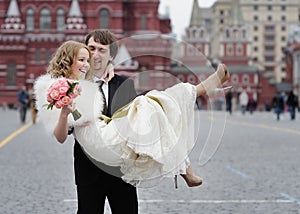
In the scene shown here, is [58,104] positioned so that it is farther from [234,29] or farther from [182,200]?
[234,29]

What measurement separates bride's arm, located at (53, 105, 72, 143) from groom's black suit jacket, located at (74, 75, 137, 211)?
177 mm

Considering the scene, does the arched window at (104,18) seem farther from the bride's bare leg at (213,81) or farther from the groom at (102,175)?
the bride's bare leg at (213,81)

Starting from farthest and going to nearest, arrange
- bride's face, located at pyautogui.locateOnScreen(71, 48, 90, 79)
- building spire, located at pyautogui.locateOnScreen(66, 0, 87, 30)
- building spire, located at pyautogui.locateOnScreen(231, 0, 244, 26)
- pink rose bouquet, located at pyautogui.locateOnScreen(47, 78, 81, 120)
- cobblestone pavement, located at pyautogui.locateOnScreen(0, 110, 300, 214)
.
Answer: building spire, located at pyautogui.locateOnScreen(231, 0, 244, 26) < building spire, located at pyautogui.locateOnScreen(66, 0, 87, 30) < cobblestone pavement, located at pyautogui.locateOnScreen(0, 110, 300, 214) < bride's face, located at pyautogui.locateOnScreen(71, 48, 90, 79) < pink rose bouquet, located at pyautogui.locateOnScreen(47, 78, 81, 120)

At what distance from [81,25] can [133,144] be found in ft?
232

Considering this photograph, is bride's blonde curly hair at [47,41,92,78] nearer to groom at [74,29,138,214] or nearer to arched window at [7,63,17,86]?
groom at [74,29,138,214]

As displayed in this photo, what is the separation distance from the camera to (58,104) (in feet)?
15.0

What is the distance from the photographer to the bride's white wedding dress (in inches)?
179

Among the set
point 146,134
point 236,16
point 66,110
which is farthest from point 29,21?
point 146,134

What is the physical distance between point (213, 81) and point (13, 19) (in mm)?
72294

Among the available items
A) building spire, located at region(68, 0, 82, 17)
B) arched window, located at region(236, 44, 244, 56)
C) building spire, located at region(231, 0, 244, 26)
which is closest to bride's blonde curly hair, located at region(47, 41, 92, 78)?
building spire, located at region(68, 0, 82, 17)

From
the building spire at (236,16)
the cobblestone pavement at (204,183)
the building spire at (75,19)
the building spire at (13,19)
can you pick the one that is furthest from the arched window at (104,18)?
the cobblestone pavement at (204,183)

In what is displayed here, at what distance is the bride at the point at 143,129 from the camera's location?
179 inches

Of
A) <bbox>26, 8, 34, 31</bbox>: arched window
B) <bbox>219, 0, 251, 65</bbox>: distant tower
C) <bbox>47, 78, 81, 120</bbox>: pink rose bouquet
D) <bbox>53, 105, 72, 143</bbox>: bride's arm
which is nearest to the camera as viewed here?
<bbox>47, 78, 81, 120</bbox>: pink rose bouquet

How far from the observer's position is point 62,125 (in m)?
4.74
